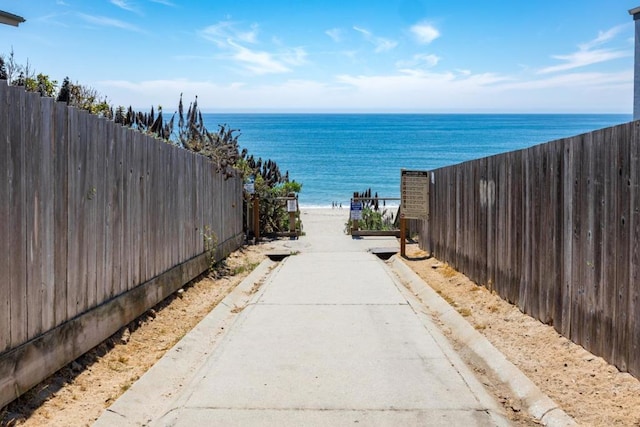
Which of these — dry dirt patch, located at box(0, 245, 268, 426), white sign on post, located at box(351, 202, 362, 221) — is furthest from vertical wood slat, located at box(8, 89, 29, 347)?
white sign on post, located at box(351, 202, 362, 221)

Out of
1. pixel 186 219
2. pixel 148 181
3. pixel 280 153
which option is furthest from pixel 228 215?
pixel 280 153

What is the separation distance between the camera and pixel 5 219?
197 inches

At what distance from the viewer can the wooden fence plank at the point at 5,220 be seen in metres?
4.92

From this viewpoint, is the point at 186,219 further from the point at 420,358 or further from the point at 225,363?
the point at 420,358

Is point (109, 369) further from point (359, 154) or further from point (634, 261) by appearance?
point (359, 154)

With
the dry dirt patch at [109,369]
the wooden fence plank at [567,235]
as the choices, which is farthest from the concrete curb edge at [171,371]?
the wooden fence plank at [567,235]

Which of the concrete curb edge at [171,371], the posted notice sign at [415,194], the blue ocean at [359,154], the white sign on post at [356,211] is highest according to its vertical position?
the blue ocean at [359,154]

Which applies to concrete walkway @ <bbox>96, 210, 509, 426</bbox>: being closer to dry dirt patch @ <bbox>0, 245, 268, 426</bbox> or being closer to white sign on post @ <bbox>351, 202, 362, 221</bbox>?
dry dirt patch @ <bbox>0, 245, 268, 426</bbox>

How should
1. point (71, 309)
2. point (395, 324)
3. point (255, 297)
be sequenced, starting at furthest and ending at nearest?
1. point (255, 297)
2. point (395, 324)
3. point (71, 309)

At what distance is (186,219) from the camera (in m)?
11.0

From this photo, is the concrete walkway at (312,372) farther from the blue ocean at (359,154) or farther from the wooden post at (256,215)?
the blue ocean at (359,154)

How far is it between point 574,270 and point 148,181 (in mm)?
5413

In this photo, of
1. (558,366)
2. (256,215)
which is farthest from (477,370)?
(256,215)

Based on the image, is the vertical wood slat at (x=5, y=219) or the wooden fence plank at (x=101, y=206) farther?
the wooden fence plank at (x=101, y=206)
